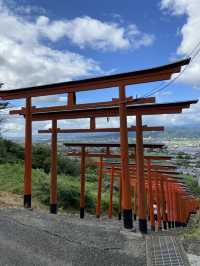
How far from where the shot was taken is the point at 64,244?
23.1 ft

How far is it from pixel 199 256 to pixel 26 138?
7.47 m

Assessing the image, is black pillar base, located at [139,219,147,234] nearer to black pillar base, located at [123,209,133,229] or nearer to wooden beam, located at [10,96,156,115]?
black pillar base, located at [123,209,133,229]

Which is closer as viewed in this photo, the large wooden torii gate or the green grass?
the large wooden torii gate

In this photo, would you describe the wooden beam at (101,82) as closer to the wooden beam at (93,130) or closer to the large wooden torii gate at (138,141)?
the large wooden torii gate at (138,141)

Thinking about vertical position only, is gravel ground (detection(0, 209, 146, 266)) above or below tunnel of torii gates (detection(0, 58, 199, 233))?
below

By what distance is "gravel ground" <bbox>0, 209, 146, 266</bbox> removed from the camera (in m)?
6.16

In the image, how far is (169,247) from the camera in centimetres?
702

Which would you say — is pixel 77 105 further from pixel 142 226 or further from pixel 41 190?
pixel 41 190

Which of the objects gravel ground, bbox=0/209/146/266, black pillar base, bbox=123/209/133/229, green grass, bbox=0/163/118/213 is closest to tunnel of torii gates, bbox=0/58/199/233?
black pillar base, bbox=123/209/133/229

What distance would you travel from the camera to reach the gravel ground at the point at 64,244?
6.16 meters

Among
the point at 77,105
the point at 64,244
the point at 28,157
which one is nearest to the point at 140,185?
the point at 77,105

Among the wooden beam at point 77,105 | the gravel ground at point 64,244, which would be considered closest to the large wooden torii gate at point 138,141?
the wooden beam at point 77,105

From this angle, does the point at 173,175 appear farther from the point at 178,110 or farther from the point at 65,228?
the point at 65,228

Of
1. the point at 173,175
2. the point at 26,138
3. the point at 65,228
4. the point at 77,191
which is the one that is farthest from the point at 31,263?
the point at 77,191
